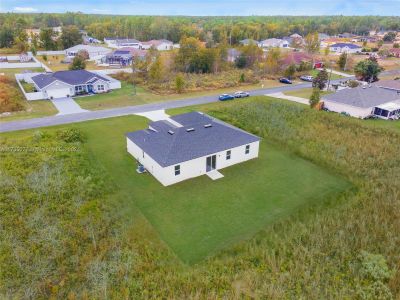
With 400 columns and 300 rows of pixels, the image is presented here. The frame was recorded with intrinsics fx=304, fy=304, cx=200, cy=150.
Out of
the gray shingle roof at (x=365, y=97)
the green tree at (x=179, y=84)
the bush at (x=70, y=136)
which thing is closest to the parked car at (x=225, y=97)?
the green tree at (x=179, y=84)

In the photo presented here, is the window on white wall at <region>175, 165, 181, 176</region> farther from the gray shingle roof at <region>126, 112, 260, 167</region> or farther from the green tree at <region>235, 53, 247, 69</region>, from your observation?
the green tree at <region>235, 53, 247, 69</region>

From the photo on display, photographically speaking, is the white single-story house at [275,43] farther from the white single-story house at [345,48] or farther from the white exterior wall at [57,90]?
the white exterior wall at [57,90]

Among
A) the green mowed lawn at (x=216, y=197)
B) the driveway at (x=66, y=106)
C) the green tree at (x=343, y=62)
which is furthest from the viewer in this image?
the green tree at (x=343, y=62)

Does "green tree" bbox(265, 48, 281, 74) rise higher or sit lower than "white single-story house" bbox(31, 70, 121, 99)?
higher

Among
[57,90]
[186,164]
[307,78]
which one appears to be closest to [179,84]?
[57,90]

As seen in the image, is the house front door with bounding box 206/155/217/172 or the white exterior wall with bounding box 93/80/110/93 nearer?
the house front door with bounding box 206/155/217/172

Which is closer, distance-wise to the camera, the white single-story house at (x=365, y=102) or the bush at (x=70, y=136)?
the bush at (x=70, y=136)

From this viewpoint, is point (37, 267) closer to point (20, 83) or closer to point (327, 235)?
point (327, 235)

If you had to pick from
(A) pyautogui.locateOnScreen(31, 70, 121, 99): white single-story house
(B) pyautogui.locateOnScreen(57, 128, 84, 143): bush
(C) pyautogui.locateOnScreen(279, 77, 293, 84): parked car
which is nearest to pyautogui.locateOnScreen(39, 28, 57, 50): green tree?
(A) pyautogui.locateOnScreen(31, 70, 121, 99): white single-story house
